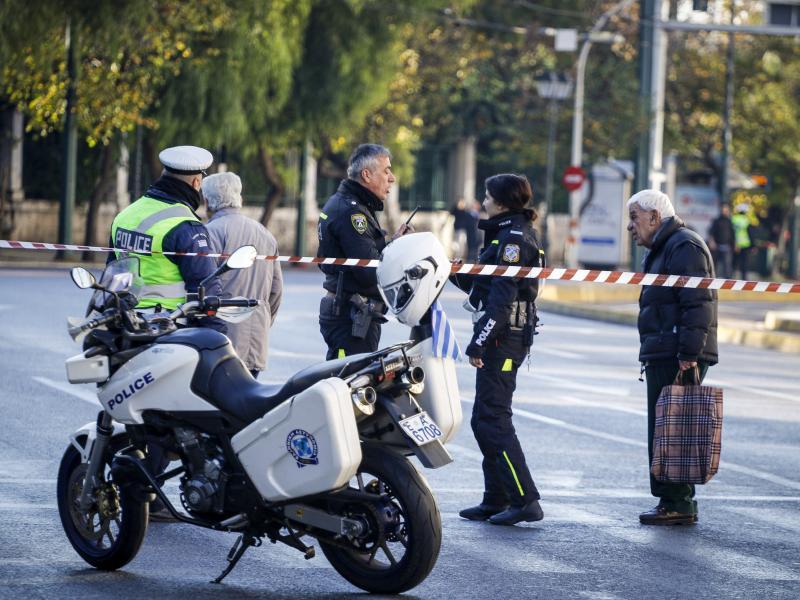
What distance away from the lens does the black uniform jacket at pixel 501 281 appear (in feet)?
27.5

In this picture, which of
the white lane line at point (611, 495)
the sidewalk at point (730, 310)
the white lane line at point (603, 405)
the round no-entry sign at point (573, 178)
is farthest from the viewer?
the round no-entry sign at point (573, 178)

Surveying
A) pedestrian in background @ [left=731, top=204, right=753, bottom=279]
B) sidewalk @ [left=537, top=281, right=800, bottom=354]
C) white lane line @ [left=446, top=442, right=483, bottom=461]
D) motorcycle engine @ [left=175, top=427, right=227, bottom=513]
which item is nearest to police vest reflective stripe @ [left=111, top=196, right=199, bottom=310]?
motorcycle engine @ [left=175, top=427, right=227, bottom=513]

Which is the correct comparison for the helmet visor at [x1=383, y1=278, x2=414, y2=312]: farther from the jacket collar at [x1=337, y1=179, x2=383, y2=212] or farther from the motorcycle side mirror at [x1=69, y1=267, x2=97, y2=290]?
the jacket collar at [x1=337, y1=179, x2=383, y2=212]

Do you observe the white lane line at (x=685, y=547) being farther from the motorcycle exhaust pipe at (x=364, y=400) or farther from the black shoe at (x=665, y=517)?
the motorcycle exhaust pipe at (x=364, y=400)

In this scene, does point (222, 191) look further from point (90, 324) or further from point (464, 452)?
point (464, 452)

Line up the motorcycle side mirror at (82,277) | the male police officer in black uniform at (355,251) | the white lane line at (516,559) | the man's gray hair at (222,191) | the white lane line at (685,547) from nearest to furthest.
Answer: the motorcycle side mirror at (82,277) → the white lane line at (516,559) → the white lane line at (685,547) → the male police officer in black uniform at (355,251) → the man's gray hair at (222,191)

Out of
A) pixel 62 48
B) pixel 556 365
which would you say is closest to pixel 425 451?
pixel 556 365

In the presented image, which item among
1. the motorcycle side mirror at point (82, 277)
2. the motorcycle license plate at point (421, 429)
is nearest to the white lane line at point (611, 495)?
the motorcycle license plate at point (421, 429)

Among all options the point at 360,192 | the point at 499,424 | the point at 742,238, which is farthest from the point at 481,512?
the point at 742,238

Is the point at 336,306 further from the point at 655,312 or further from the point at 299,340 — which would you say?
the point at 299,340

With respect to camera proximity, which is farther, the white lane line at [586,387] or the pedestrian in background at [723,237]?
the pedestrian in background at [723,237]

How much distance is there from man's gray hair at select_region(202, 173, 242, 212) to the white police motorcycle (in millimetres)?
2205

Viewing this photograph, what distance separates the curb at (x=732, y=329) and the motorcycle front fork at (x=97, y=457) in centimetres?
1355

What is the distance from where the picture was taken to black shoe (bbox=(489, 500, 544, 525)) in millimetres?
8352
